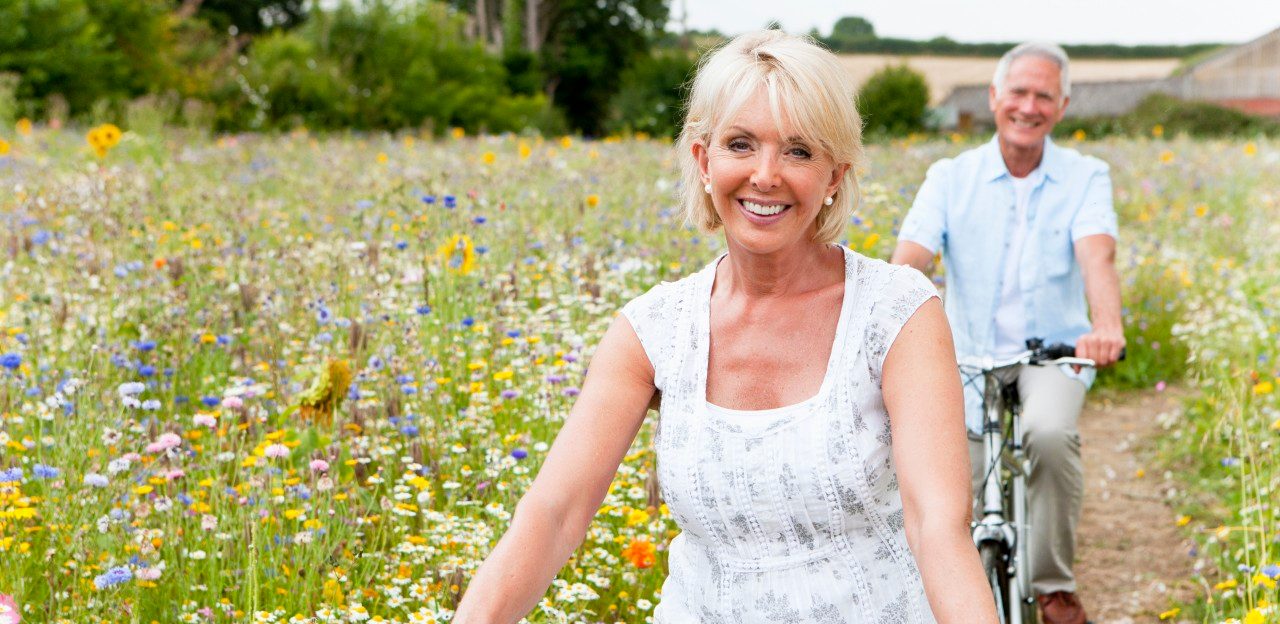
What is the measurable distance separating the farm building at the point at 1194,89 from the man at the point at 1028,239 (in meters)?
35.4

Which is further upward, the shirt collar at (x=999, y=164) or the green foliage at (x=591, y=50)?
the green foliage at (x=591, y=50)

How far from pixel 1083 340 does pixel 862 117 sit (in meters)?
1.61

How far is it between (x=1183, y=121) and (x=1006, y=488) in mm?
30226

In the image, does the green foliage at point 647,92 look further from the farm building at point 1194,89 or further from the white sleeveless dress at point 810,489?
the white sleeveless dress at point 810,489

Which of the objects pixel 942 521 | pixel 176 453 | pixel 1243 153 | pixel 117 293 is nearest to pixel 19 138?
pixel 117 293

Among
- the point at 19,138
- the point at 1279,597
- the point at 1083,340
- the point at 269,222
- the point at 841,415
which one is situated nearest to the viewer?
the point at 841,415

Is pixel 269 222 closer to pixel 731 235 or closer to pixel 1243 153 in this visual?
pixel 731 235

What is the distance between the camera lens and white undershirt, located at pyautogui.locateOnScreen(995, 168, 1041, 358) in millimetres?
4020

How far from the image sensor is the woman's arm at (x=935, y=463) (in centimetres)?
183

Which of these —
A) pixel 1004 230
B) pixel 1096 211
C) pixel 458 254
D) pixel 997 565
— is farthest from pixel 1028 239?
pixel 458 254

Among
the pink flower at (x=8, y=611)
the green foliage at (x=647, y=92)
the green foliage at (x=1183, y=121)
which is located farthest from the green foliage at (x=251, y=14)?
the pink flower at (x=8, y=611)

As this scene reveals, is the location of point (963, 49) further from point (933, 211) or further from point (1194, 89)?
point (933, 211)

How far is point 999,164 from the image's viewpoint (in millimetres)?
4055

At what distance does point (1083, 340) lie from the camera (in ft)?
11.5
